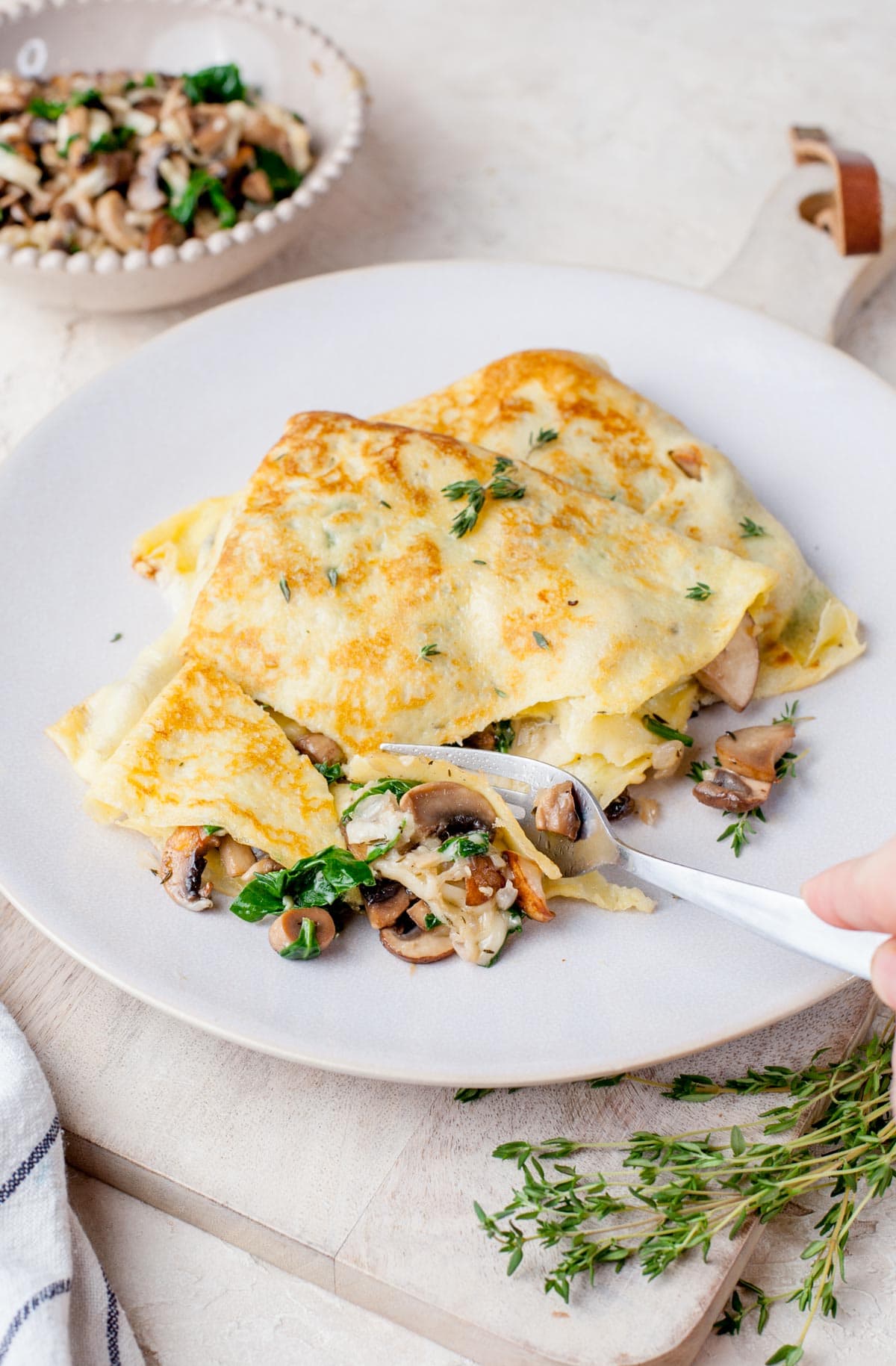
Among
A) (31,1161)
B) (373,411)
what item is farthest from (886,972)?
(373,411)

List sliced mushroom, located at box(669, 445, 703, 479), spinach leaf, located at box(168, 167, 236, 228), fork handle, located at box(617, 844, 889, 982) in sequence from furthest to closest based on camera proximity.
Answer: spinach leaf, located at box(168, 167, 236, 228) < sliced mushroom, located at box(669, 445, 703, 479) < fork handle, located at box(617, 844, 889, 982)

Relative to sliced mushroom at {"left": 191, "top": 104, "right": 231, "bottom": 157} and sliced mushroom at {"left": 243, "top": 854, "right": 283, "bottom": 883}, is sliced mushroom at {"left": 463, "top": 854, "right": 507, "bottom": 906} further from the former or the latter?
sliced mushroom at {"left": 191, "top": 104, "right": 231, "bottom": 157}

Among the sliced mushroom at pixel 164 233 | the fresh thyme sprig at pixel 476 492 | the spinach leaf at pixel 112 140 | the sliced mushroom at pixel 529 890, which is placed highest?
the spinach leaf at pixel 112 140

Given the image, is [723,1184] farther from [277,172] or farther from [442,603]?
[277,172]

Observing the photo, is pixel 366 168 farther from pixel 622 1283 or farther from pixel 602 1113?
pixel 622 1283

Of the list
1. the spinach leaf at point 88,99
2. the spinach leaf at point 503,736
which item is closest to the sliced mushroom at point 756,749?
the spinach leaf at point 503,736

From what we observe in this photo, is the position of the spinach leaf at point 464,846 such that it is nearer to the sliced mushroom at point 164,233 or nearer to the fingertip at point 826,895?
the fingertip at point 826,895

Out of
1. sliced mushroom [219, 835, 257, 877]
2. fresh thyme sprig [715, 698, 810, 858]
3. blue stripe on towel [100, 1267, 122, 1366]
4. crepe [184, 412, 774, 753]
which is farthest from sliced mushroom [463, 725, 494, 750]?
blue stripe on towel [100, 1267, 122, 1366]
